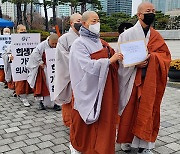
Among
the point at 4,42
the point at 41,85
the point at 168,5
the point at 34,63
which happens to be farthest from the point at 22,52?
the point at 168,5

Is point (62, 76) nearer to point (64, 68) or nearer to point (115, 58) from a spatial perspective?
point (64, 68)

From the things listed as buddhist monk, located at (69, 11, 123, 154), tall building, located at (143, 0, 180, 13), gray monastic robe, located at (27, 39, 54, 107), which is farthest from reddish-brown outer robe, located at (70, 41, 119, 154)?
tall building, located at (143, 0, 180, 13)

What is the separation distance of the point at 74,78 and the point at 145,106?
3.00 ft

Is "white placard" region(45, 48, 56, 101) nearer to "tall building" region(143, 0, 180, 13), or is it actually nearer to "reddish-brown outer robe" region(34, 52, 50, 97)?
"reddish-brown outer robe" region(34, 52, 50, 97)

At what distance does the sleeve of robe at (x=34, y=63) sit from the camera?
5.99 m

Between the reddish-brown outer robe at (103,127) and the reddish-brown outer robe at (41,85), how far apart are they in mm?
2768

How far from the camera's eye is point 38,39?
6699 millimetres

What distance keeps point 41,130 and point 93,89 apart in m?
1.95

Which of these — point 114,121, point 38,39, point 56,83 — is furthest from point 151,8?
point 38,39

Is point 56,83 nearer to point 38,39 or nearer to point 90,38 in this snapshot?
point 90,38

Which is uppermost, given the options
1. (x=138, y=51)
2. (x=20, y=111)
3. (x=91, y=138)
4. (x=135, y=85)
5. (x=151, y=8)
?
(x=151, y=8)

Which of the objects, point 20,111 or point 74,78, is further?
point 20,111

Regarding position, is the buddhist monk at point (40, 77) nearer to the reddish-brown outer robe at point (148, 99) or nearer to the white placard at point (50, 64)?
the white placard at point (50, 64)

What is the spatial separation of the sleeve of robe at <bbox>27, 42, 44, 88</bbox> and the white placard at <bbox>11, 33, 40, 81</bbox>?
0.48m
